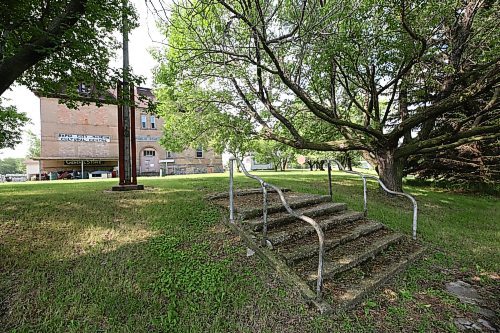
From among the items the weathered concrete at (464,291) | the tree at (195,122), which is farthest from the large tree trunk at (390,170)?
the weathered concrete at (464,291)

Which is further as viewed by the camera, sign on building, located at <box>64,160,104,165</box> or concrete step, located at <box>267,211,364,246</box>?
sign on building, located at <box>64,160,104,165</box>

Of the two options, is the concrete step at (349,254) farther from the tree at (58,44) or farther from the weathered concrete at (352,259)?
Result: the tree at (58,44)

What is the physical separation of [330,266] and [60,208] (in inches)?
197

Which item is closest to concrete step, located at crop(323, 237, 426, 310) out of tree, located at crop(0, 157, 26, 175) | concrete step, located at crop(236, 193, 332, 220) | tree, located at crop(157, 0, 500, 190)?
concrete step, located at crop(236, 193, 332, 220)

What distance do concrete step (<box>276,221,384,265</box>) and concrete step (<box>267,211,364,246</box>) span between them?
0.31ft

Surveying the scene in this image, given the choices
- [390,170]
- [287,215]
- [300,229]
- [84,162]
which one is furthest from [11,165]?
[300,229]

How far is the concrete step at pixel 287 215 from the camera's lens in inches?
159

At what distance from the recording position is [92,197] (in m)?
5.77

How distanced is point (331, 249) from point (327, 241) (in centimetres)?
Answer: 13

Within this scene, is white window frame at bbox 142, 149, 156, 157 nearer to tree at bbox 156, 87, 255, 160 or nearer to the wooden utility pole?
tree at bbox 156, 87, 255, 160

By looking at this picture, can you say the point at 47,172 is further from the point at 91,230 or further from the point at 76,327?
the point at 76,327

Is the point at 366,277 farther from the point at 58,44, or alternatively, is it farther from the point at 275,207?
the point at 58,44

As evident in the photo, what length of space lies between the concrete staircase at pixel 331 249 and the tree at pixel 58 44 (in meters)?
4.11

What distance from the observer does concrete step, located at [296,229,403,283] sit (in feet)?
10.7
